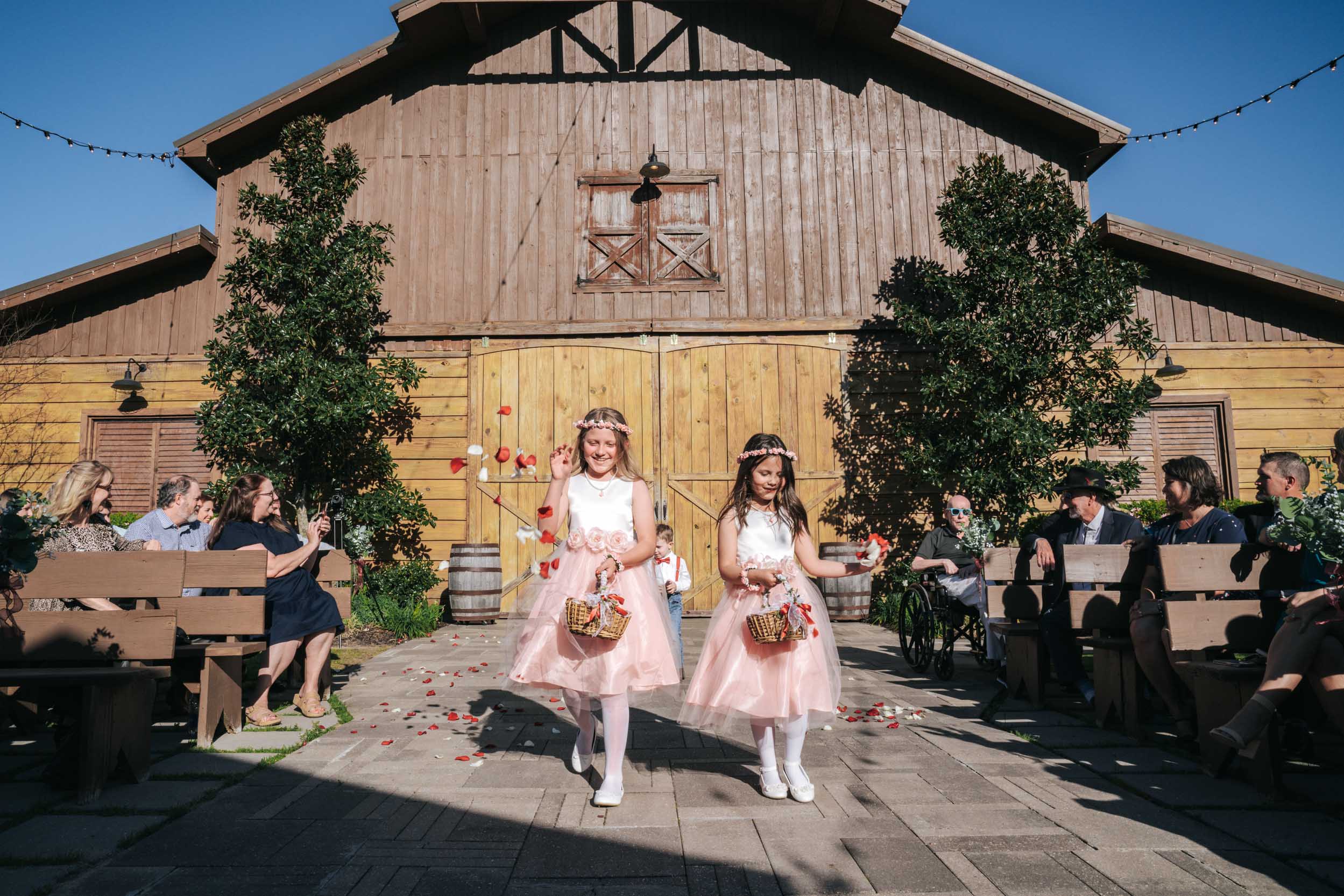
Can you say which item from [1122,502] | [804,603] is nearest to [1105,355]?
[1122,502]

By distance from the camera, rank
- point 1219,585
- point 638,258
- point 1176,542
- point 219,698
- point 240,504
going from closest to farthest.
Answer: point 1219,585, point 219,698, point 1176,542, point 240,504, point 638,258

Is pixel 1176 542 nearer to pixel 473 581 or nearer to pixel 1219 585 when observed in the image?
Answer: pixel 1219 585

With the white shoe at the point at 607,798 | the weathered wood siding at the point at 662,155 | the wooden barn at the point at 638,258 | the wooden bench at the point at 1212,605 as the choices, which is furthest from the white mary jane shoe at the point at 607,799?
the weathered wood siding at the point at 662,155

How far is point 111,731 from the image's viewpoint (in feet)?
12.2

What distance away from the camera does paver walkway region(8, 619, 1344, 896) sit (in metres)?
2.73

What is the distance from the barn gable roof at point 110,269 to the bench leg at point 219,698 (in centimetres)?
765

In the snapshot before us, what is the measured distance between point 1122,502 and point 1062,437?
1.97 metres

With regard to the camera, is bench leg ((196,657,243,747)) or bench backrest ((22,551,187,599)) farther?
bench leg ((196,657,243,747))

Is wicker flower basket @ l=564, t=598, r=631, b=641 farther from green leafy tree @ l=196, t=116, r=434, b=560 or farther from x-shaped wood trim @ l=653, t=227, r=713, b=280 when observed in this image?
x-shaped wood trim @ l=653, t=227, r=713, b=280

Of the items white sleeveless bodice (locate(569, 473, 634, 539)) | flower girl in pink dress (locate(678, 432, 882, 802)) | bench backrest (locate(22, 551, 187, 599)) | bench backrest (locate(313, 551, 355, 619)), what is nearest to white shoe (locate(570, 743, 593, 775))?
flower girl in pink dress (locate(678, 432, 882, 802))

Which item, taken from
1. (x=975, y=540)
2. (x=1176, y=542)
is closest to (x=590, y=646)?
(x=1176, y=542)

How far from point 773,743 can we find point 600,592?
1.03 meters

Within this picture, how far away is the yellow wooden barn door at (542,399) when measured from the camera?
35.1ft

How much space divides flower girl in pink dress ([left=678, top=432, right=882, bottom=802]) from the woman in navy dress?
9.06ft
